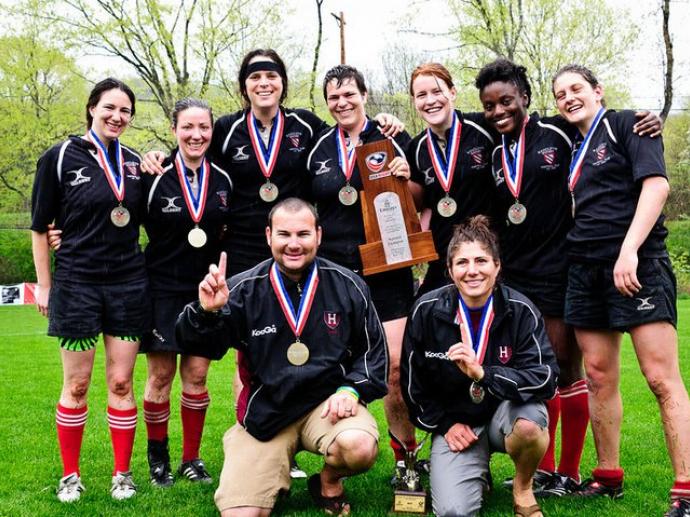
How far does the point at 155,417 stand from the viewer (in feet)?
16.4

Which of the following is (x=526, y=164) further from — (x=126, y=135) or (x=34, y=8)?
(x=34, y=8)

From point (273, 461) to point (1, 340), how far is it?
1225cm

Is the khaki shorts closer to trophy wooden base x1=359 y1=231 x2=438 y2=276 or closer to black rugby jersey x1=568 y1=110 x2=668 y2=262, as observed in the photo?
trophy wooden base x1=359 y1=231 x2=438 y2=276

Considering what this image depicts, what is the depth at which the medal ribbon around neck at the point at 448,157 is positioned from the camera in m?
4.77

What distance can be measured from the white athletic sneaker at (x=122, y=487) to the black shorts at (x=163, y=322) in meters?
0.81

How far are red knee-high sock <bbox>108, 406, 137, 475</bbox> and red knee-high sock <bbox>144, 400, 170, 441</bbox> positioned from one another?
0.27m

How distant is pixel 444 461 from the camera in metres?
4.13

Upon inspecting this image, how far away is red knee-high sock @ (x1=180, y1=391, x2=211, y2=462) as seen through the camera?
5125 millimetres

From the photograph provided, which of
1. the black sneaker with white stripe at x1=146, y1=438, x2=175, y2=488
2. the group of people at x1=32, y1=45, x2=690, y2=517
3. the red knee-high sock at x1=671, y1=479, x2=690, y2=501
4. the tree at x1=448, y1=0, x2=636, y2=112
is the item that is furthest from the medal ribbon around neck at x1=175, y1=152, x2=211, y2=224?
the tree at x1=448, y1=0, x2=636, y2=112

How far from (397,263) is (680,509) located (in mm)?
2095

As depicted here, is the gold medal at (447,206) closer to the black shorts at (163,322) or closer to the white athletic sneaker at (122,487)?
the black shorts at (163,322)

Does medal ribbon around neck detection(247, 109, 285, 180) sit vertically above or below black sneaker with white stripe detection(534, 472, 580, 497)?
above

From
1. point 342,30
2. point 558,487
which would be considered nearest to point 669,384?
point 558,487

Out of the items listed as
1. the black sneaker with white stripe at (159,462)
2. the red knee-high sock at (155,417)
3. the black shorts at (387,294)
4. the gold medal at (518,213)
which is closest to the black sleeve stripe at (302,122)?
the black shorts at (387,294)
